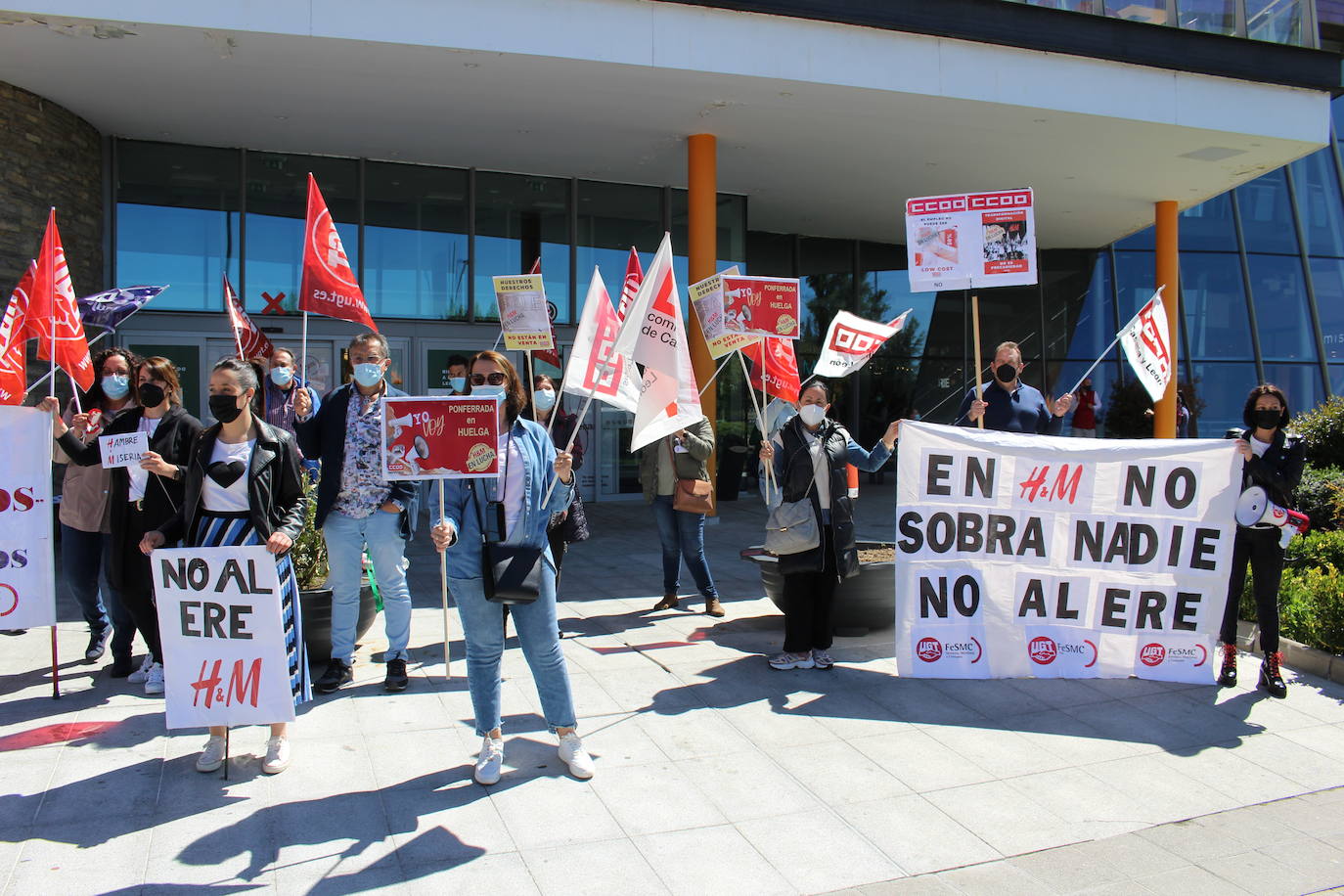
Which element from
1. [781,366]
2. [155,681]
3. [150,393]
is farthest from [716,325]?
[155,681]

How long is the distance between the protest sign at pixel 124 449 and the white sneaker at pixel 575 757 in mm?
2665

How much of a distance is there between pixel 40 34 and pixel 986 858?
35.3 ft

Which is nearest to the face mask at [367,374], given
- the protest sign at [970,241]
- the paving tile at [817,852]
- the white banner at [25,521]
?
the white banner at [25,521]

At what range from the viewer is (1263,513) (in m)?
5.46

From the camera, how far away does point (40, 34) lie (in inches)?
361

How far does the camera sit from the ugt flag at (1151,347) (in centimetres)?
678

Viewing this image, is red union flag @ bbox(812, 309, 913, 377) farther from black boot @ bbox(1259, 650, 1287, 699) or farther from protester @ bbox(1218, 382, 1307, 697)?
black boot @ bbox(1259, 650, 1287, 699)

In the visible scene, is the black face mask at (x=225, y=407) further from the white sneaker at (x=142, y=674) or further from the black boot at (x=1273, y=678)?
the black boot at (x=1273, y=678)

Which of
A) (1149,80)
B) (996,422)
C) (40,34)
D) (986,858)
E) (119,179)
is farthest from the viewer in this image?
(119,179)

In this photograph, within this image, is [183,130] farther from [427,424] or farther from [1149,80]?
[1149,80]

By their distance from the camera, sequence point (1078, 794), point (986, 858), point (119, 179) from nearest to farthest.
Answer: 1. point (986, 858)
2. point (1078, 794)
3. point (119, 179)

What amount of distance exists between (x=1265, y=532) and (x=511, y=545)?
14.6 ft

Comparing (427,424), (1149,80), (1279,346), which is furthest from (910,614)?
(1279,346)

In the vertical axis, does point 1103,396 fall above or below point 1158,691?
above
